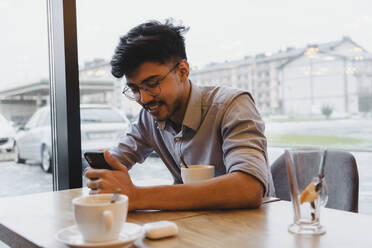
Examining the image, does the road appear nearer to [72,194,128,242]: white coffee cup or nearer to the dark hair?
the dark hair

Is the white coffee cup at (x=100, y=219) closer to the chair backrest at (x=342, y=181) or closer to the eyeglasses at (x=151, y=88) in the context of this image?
the eyeglasses at (x=151, y=88)

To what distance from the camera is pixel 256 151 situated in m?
1.35

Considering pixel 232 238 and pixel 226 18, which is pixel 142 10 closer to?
pixel 226 18

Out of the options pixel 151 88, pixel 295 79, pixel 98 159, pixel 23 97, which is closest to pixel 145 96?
Answer: pixel 151 88

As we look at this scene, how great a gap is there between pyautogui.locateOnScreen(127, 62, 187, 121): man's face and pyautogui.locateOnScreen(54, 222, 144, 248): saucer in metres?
0.73

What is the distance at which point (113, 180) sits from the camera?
3.99ft

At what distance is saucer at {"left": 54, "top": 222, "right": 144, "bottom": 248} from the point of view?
0.80 meters

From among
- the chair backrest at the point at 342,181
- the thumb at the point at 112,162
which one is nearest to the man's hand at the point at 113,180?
the thumb at the point at 112,162

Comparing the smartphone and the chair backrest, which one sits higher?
the smartphone

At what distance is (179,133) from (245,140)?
15.7 inches

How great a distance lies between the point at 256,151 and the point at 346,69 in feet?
6.02

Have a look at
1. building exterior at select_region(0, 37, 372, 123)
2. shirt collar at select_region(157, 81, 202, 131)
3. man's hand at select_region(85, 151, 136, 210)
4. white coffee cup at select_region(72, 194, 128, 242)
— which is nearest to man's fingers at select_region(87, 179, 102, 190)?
man's hand at select_region(85, 151, 136, 210)

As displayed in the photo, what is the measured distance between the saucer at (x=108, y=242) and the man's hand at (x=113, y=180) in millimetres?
250

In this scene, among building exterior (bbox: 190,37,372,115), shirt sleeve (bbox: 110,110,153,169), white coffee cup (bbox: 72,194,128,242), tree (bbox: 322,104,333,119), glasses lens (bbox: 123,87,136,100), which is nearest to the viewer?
white coffee cup (bbox: 72,194,128,242)
